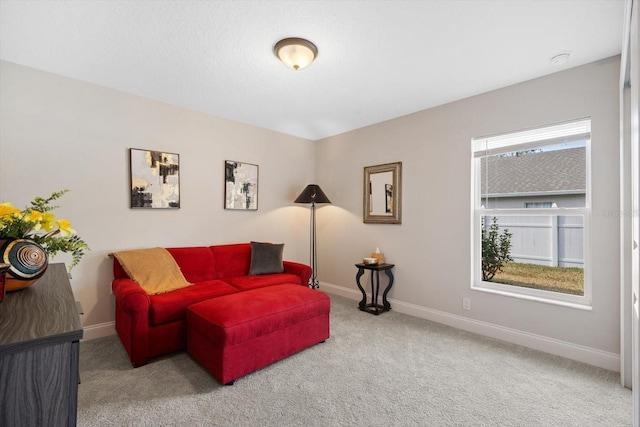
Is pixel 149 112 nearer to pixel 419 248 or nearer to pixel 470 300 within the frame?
pixel 419 248

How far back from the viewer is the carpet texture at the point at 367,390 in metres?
1.75

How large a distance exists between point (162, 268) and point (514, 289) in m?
3.46

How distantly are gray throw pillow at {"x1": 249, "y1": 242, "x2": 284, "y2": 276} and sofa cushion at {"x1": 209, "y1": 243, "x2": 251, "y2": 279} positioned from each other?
9 centimetres

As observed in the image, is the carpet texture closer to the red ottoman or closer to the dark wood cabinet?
the red ottoman

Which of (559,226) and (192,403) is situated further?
(559,226)

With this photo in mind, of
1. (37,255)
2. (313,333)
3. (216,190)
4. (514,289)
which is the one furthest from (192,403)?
(514,289)

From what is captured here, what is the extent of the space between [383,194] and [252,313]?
238 centimetres

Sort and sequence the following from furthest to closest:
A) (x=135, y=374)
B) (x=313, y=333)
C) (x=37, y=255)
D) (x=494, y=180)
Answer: (x=494, y=180), (x=313, y=333), (x=135, y=374), (x=37, y=255)

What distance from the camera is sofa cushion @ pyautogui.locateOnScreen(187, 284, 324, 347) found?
209 centimetres

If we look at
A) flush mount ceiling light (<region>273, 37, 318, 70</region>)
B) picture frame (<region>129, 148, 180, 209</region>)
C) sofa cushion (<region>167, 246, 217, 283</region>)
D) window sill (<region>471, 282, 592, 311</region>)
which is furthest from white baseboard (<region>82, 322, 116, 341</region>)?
window sill (<region>471, 282, 592, 311</region>)

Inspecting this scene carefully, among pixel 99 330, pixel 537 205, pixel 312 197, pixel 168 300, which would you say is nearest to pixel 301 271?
pixel 312 197

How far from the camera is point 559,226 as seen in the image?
2682 millimetres

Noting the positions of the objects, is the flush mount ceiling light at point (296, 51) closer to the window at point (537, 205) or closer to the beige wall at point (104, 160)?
the beige wall at point (104, 160)

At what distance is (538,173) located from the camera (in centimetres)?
276
